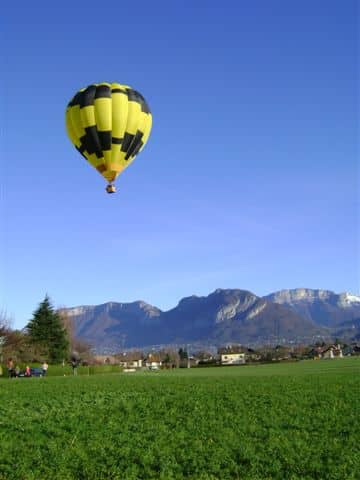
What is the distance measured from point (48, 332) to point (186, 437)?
3170 inches

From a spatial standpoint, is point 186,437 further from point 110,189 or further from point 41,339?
point 41,339

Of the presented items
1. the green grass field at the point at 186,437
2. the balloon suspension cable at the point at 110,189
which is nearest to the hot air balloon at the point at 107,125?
the balloon suspension cable at the point at 110,189

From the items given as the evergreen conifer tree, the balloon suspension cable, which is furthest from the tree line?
the balloon suspension cable

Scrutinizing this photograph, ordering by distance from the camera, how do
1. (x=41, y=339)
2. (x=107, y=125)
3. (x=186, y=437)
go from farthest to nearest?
(x=41, y=339), (x=107, y=125), (x=186, y=437)

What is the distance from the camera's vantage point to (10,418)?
20812mm

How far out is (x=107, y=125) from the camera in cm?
3206

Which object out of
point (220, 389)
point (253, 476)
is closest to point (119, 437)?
point (253, 476)

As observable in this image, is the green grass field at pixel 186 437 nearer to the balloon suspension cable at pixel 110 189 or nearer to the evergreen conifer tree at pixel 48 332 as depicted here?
the balloon suspension cable at pixel 110 189

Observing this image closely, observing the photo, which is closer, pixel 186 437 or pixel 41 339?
pixel 186 437

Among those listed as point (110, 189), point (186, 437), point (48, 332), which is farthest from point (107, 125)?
point (48, 332)

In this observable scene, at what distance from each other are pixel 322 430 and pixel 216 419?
3753mm

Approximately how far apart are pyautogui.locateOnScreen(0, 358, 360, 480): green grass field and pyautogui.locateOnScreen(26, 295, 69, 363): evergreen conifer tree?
6972 cm

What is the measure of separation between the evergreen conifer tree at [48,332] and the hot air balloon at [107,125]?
65.1 m

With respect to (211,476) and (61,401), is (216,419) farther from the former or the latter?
(61,401)
